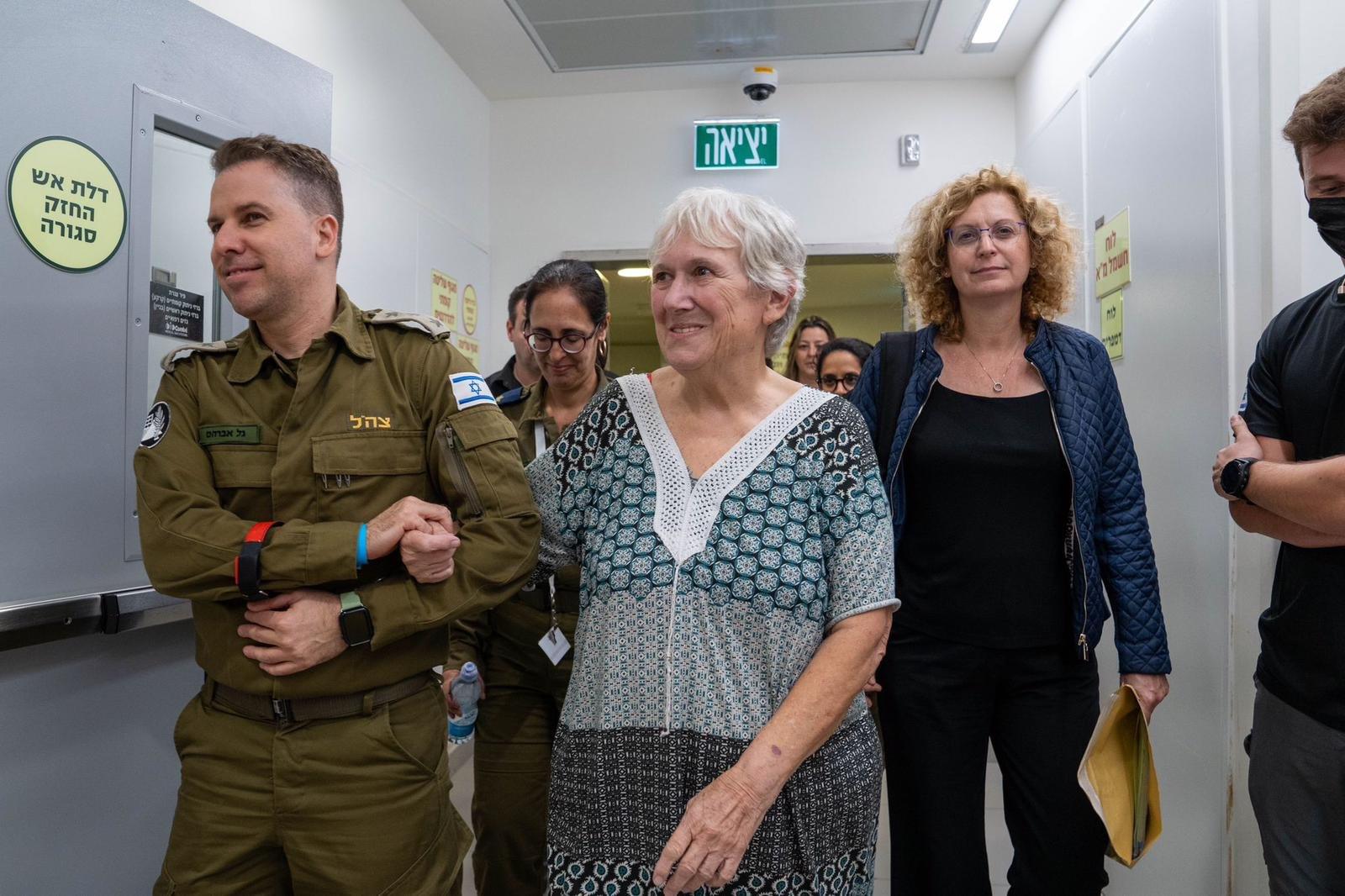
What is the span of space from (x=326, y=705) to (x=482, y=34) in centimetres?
361

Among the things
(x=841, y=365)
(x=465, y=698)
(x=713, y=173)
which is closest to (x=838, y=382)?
(x=841, y=365)

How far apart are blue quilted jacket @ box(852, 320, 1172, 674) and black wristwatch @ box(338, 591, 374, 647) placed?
100 centimetres

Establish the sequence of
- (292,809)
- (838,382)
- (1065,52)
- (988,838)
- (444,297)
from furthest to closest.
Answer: (444,297), (1065,52), (838,382), (988,838), (292,809)

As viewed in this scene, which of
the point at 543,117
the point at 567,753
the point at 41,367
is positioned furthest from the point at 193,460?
the point at 543,117

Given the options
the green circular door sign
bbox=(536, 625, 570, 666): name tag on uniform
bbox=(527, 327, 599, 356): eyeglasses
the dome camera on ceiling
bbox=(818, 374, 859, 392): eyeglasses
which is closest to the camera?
the green circular door sign

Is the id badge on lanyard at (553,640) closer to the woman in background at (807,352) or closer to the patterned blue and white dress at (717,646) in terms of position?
the patterned blue and white dress at (717,646)

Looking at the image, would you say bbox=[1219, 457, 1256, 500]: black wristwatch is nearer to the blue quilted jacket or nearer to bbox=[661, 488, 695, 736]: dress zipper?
the blue quilted jacket

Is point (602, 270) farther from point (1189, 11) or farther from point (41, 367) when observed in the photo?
point (41, 367)

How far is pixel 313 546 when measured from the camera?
1298 mm

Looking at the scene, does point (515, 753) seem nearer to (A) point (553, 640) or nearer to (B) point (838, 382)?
(A) point (553, 640)

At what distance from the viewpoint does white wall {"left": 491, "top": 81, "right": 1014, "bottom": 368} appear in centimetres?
468

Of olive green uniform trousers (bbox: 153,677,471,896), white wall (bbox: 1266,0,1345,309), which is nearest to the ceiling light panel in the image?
white wall (bbox: 1266,0,1345,309)

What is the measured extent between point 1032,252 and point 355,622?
152 centimetres

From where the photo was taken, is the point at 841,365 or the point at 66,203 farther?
the point at 841,365
